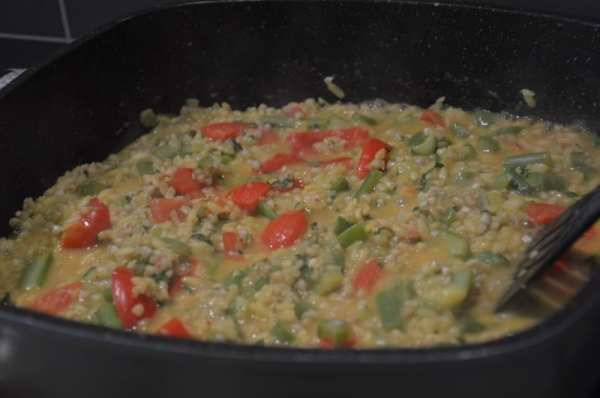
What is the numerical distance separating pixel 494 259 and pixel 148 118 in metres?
1.61

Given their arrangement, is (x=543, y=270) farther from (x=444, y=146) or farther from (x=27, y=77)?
(x=27, y=77)

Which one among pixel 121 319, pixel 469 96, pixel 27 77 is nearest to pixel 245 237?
pixel 121 319

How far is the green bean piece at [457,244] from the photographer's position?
241cm

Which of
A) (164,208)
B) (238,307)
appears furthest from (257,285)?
(164,208)

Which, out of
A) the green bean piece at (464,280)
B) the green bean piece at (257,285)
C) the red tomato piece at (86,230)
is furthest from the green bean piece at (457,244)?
the red tomato piece at (86,230)

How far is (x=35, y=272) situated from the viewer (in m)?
2.53

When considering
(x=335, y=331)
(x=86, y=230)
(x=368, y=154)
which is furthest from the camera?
(x=368, y=154)

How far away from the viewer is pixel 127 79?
10.3ft

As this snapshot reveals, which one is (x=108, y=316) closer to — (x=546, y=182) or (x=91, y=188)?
(x=91, y=188)

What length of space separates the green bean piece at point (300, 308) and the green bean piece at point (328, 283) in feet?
0.23

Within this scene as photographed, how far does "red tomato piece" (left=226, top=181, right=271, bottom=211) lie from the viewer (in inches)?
108

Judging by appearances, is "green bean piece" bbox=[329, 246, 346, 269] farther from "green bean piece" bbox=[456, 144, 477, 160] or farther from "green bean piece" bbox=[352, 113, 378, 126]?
"green bean piece" bbox=[352, 113, 378, 126]

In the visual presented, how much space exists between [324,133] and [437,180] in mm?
587

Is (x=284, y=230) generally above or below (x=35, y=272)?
above
